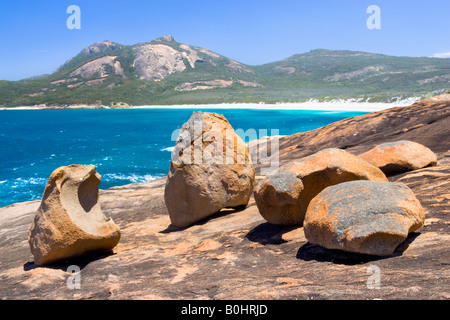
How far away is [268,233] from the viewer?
6180 mm

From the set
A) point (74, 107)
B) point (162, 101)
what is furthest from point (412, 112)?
point (74, 107)

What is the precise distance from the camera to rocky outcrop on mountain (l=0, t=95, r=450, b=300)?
3.85 meters

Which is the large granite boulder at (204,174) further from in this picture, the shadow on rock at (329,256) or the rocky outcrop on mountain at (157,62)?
the rocky outcrop on mountain at (157,62)

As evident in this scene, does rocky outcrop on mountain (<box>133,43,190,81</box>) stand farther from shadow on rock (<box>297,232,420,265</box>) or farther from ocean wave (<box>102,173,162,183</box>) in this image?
shadow on rock (<box>297,232,420,265</box>)

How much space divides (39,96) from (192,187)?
12713 cm

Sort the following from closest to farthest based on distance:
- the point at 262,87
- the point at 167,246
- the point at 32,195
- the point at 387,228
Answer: the point at 387,228 → the point at 167,246 → the point at 32,195 → the point at 262,87

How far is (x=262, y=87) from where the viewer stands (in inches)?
5266

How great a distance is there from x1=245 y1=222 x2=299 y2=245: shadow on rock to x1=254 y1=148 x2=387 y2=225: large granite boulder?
0.14 meters

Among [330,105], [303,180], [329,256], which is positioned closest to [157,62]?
[330,105]

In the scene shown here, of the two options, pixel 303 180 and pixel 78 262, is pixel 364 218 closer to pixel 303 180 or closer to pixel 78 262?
pixel 303 180

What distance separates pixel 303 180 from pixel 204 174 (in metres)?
2.62

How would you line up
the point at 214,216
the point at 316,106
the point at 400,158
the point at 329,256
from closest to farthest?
1. the point at 329,256
2. the point at 400,158
3. the point at 214,216
4. the point at 316,106

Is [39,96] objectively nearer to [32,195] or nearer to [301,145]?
[32,195]
